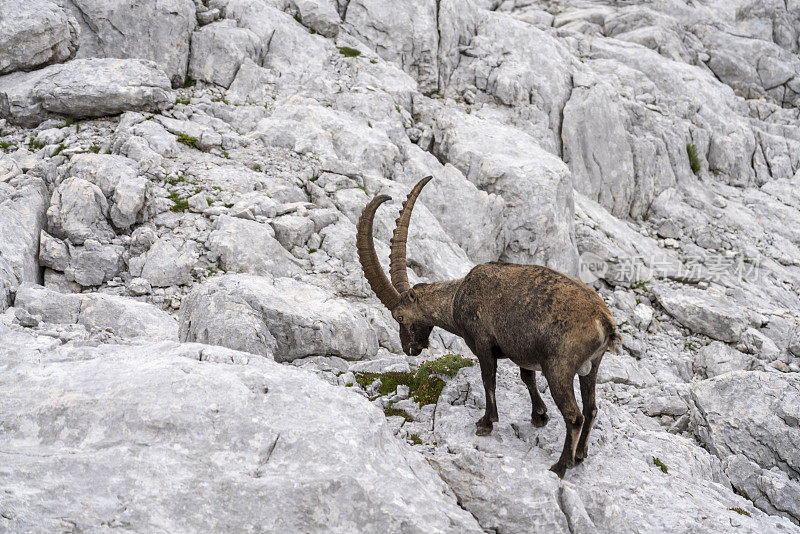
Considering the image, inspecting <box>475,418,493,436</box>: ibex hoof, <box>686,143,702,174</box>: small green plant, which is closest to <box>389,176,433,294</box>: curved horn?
<box>475,418,493,436</box>: ibex hoof

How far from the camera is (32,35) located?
16719 mm

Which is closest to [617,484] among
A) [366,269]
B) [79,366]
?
[366,269]

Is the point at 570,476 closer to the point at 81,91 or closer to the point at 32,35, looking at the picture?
the point at 81,91

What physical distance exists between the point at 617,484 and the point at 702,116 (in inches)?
1221

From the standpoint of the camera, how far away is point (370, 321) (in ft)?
42.9

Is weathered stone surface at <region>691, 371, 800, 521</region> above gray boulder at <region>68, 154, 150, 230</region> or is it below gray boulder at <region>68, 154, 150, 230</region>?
below

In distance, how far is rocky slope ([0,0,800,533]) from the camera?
5.62 meters

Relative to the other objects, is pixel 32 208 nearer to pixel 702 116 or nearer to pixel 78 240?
pixel 78 240

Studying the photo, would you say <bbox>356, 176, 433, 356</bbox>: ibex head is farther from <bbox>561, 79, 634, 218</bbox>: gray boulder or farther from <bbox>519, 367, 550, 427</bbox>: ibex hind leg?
<bbox>561, 79, 634, 218</bbox>: gray boulder

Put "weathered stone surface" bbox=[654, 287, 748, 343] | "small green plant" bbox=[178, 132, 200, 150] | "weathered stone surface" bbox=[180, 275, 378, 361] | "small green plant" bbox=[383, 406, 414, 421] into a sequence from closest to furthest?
"small green plant" bbox=[383, 406, 414, 421]
"weathered stone surface" bbox=[180, 275, 378, 361]
"small green plant" bbox=[178, 132, 200, 150]
"weathered stone surface" bbox=[654, 287, 748, 343]

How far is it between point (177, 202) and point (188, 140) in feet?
10.4

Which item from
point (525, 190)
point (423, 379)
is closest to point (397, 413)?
point (423, 379)

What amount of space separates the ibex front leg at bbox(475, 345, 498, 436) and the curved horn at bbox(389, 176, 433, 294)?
7.78 feet

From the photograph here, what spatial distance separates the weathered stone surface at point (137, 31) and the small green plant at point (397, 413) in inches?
650
